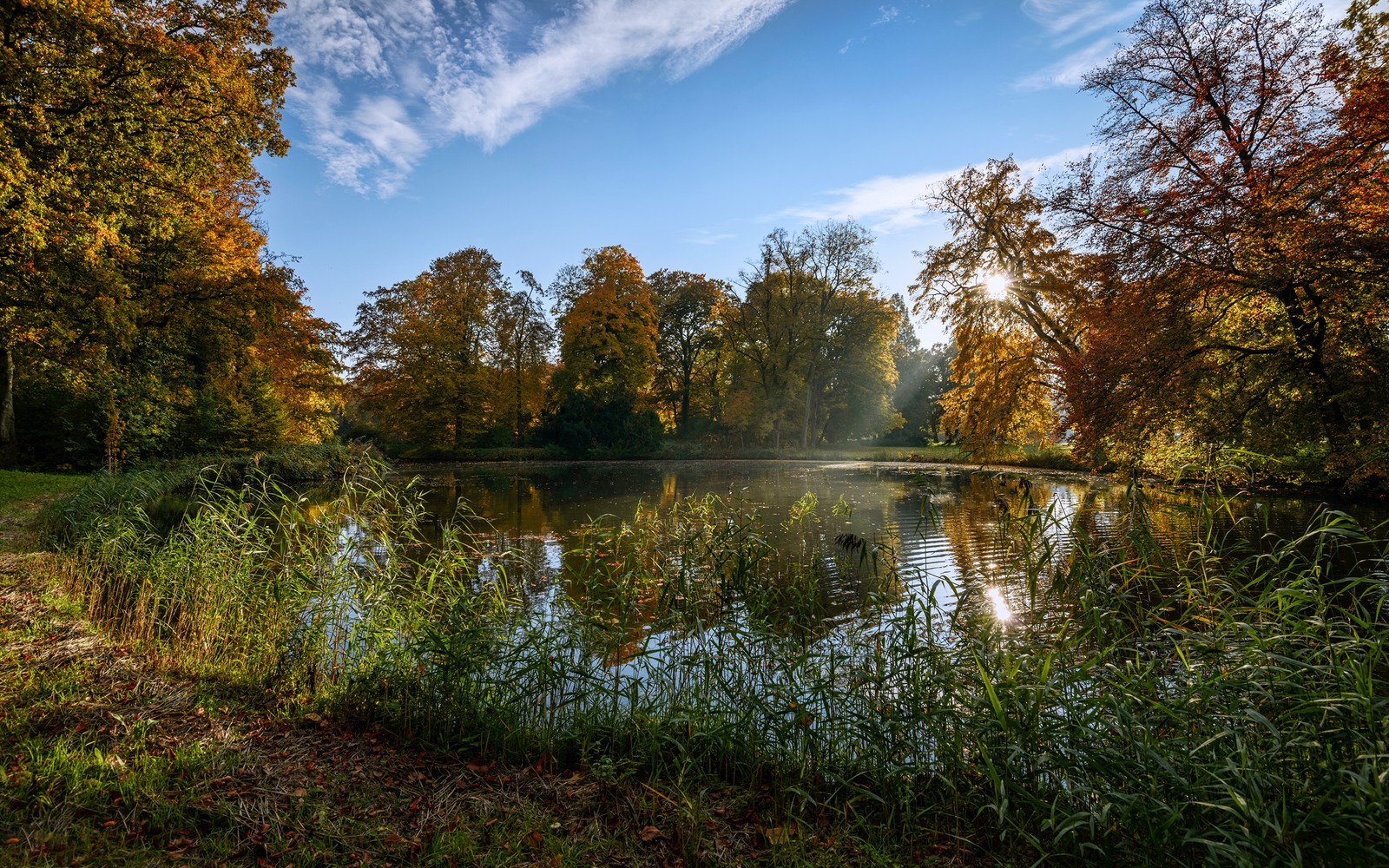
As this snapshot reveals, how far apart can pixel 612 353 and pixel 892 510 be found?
22866mm

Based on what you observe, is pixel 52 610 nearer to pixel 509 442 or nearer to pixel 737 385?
pixel 509 442

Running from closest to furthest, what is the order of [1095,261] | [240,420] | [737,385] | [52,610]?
[52,610], [1095,261], [240,420], [737,385]

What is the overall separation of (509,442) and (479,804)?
33678 millimetres

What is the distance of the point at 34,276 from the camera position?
10.7m

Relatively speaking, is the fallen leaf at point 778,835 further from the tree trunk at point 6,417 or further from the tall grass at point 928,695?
the tree trunk at point 6,417

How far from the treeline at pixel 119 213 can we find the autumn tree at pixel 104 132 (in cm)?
3

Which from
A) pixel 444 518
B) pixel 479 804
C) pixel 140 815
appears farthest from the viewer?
Result: pixel 444 518

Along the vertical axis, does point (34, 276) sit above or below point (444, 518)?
above

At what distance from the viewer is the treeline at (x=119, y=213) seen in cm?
Result: 923

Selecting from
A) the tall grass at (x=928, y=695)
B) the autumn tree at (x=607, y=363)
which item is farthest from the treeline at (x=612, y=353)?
Result: the tall grass at (x=928, y=695)

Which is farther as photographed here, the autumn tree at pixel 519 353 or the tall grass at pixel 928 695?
the autumn tree at pixel 519 353

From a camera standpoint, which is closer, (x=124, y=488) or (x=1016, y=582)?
(x=1016, y=582)

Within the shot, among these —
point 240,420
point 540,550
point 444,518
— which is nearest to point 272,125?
point 444,518

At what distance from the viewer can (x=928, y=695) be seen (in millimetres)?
3611
